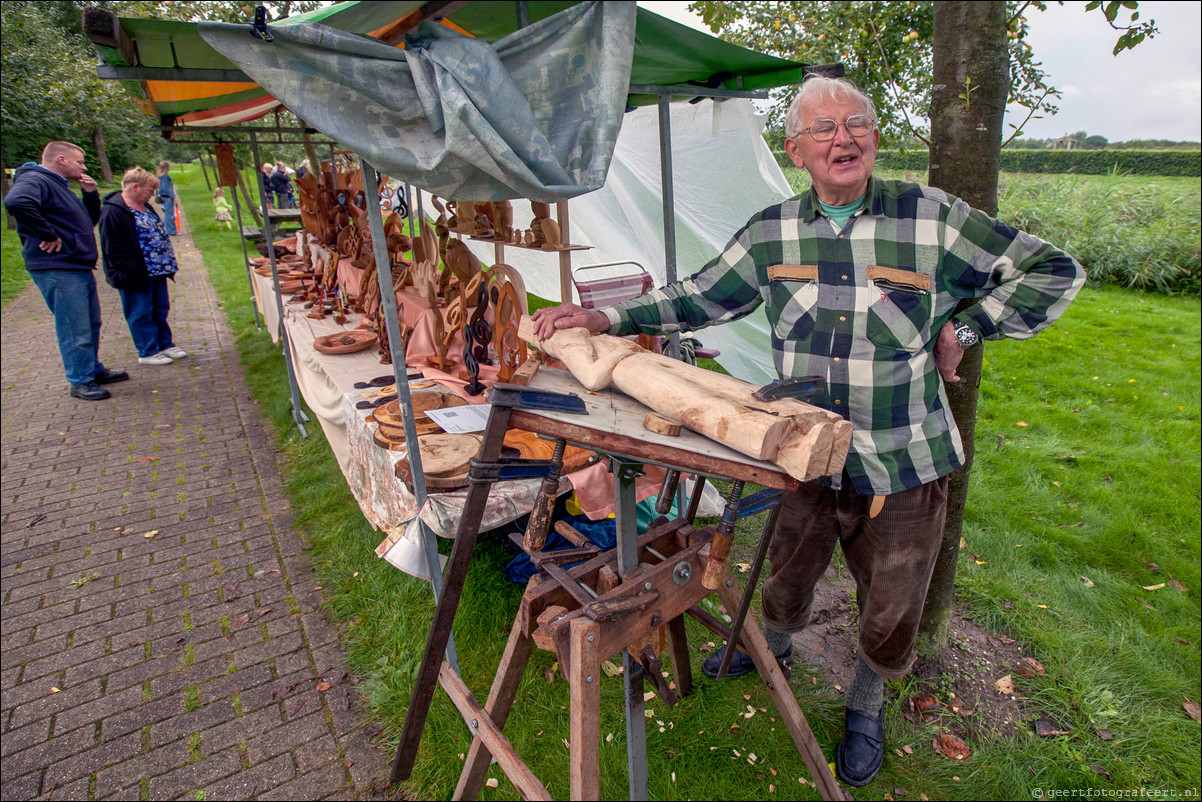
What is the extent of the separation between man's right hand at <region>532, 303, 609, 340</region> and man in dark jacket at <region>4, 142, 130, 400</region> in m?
5.52

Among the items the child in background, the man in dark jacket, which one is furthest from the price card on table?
the child in background

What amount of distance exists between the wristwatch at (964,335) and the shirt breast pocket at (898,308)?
7cm

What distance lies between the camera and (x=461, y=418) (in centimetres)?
289

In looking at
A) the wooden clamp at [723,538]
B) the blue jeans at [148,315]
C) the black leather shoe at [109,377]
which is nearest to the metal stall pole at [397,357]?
the wooden clamp at [723,538]

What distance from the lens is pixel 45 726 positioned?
248 cm

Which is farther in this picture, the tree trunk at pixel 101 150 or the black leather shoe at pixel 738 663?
the tree trunk at pixel 101 150

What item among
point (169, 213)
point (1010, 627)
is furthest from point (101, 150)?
point (1010, 627)

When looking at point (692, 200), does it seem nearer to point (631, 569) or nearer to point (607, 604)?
point (631, 569)

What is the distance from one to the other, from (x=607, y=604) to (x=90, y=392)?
6.25 meters

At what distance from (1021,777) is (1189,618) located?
1.38 metres

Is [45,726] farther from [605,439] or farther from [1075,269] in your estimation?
[1075,269]

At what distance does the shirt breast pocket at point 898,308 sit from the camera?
165 cm

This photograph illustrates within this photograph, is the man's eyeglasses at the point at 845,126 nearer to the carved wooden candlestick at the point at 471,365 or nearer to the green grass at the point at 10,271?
the carved wooden candlestick at the point at 471,365

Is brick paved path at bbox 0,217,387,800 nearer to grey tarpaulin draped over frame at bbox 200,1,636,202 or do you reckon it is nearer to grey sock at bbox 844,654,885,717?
grey sock at bbox 844,654,885,717
